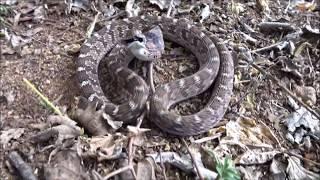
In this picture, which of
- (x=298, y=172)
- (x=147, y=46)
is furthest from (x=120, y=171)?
(x=298, y=172)

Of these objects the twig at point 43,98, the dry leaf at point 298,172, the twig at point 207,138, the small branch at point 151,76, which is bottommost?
the dry leaf at point 298,172

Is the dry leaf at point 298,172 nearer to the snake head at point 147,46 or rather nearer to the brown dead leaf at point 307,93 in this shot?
the brown dead leaf at point 307,93

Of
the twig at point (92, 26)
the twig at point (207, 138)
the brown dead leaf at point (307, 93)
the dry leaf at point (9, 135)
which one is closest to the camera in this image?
the dry leaf at point (9, 135)

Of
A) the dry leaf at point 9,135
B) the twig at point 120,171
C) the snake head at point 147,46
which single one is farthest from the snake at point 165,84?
the dry leaf at point 9,135

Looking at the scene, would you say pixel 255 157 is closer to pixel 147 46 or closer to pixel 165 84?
pixel 165 84

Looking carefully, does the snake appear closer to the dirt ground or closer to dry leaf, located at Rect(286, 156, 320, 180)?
the dirt ground

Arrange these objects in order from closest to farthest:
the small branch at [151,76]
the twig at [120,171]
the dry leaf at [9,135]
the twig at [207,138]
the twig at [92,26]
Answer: the twig at [120,171], the dry leaf at [9,135], the twig at [207,138], the small branch at [151,76], the twig at [92,26]
